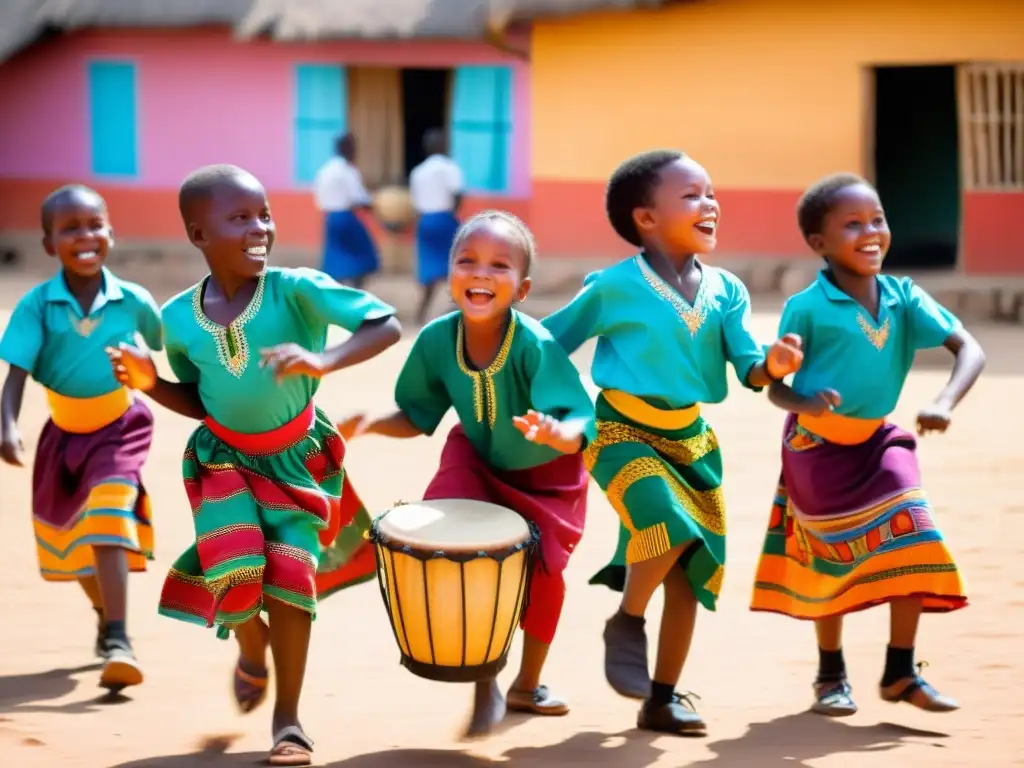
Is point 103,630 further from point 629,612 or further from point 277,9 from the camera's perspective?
point 277,9

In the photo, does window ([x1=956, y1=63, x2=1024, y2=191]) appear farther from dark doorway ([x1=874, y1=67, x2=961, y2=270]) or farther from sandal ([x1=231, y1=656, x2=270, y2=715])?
sandal ([x1=231, y1=656, x2=270, y2=715])

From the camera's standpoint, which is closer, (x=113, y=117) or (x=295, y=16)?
(x=295, y=16)

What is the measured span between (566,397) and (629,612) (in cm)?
70

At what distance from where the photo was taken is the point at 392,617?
4582mm

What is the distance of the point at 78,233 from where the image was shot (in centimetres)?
564

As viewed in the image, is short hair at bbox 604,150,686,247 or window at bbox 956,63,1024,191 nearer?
short hair at bbox 604,150,686,247

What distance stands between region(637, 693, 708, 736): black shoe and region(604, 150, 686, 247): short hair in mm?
1341

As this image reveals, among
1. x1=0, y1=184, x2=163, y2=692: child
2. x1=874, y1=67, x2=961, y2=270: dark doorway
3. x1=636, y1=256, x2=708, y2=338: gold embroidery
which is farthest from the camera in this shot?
x1=874, y1=67, x2=961, y2=270: dark doorway

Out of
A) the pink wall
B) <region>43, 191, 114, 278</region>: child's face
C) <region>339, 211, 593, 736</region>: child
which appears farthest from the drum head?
the pink wall

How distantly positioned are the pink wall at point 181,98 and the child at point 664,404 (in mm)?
A: 13093

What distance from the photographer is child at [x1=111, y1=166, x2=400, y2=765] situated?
460 cm

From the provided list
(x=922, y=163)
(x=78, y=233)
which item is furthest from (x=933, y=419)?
(x=922, y=163)

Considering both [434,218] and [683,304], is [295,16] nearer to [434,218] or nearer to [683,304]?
[434,218]

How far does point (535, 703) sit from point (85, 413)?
1.82m
